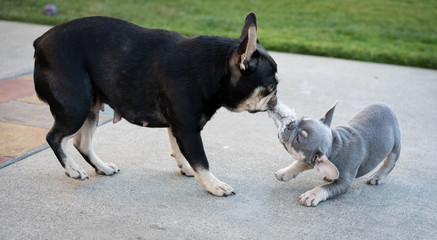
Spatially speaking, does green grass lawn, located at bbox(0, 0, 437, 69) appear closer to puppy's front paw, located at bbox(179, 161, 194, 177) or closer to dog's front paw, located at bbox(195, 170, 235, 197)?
puppy's front paw, located at bbox(179, 161, 194, 177)

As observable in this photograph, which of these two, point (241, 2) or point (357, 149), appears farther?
point (241, 2)

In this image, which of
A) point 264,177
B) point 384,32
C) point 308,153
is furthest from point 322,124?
point 384,32

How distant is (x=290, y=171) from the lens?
421 centimetres

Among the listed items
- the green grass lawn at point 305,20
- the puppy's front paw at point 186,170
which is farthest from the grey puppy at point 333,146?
the green grass lawn at point 305,20

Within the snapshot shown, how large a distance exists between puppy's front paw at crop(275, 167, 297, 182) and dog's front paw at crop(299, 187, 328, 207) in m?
0.31

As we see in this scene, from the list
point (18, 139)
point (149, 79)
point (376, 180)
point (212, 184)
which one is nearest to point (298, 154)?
point (212, 184)

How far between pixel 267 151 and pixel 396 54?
4.57 meters

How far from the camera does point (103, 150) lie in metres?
4.78

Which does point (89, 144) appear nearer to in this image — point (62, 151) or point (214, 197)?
point (62, 151)

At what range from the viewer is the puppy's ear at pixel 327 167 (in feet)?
12.0

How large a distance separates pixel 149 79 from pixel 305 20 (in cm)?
830

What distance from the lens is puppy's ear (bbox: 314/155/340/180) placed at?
3.67 m

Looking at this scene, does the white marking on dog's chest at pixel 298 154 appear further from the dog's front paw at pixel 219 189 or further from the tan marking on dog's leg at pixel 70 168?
the tan marking on dog's leg at pixel 70 168

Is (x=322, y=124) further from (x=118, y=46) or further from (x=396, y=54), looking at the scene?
(x=396, y=54)
